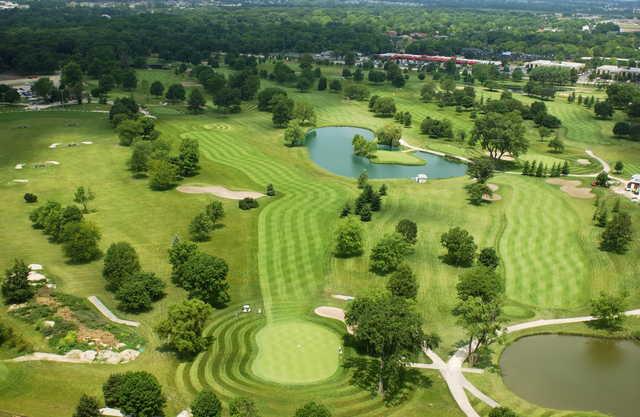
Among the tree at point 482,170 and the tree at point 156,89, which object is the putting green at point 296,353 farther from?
the tree at point 156,89

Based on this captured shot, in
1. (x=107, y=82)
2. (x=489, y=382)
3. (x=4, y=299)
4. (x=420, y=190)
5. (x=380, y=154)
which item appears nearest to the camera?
(x=489, y=382)

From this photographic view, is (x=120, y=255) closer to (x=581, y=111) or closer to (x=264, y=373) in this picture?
(x=264, y=373)

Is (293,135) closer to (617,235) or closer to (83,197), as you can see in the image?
(83,197)

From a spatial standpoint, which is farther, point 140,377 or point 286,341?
point 286,341

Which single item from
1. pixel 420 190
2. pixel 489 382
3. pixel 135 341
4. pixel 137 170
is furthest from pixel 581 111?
pixel 135 341

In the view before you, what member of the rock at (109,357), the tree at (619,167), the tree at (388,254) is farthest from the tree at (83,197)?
the tree at (619,167)

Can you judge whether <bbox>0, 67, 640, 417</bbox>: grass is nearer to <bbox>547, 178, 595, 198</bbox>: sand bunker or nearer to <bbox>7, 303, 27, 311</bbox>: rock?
<bbox>547, 178, 595, 198</bbox>: sand bunker

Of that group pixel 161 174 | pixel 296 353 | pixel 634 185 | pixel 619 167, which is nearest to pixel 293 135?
pixel 161 174
